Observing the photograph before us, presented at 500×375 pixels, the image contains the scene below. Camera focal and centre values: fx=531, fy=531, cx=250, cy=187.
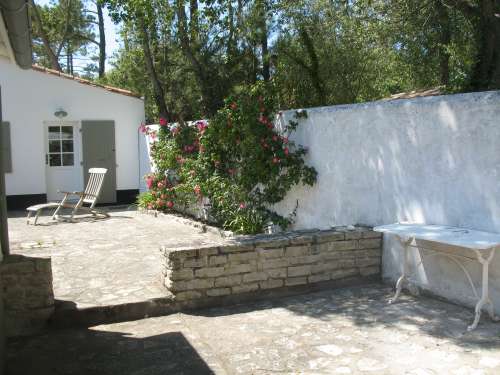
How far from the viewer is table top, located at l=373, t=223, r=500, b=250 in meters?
4.03

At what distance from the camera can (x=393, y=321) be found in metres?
4.39

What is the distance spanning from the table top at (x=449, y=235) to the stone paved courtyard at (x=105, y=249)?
186cm

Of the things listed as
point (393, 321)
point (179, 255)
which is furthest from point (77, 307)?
point (393, 321)

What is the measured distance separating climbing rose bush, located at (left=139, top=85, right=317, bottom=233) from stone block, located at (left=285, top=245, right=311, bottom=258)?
161 centimetres

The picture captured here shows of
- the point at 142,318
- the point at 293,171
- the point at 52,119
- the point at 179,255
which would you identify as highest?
the point at 52,119

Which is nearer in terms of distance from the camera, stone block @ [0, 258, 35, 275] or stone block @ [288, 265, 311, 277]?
stone block @ [0, 258, 35, 275]

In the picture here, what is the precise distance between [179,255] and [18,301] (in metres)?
1.37

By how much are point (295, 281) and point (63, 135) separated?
28.1 ft

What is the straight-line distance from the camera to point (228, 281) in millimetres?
4977

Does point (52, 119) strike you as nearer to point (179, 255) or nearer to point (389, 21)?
point (389, 21)

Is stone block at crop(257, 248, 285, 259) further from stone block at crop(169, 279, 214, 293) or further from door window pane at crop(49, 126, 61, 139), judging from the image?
door window pane at crop(49, 126, 61, 139)

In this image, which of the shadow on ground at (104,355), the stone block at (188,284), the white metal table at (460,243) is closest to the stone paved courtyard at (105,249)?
the stone block at (188,284)

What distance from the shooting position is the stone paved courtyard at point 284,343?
11.8ft

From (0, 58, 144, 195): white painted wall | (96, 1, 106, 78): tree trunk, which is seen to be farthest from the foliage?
(0, 58, 144, 195): white painted wall
